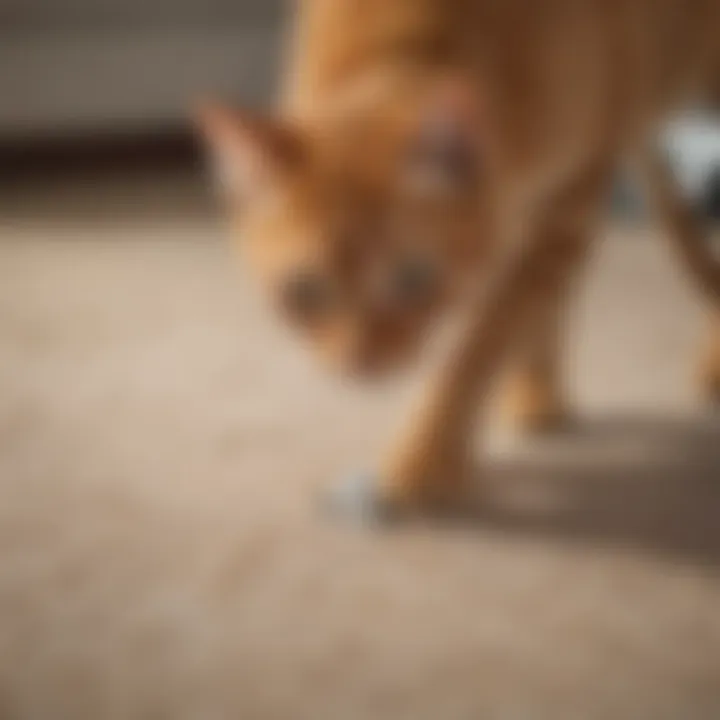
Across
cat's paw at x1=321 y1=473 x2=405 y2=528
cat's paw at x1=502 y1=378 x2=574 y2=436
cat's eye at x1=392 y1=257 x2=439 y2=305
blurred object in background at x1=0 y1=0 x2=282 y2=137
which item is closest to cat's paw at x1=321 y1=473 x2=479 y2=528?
cat's paw at x1=321 y1=473 x2=405 y2=528

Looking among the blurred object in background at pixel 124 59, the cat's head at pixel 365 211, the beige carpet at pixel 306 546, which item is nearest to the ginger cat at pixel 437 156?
the cat's head at pixel 365 211

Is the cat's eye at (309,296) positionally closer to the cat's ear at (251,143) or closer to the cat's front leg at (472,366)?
the cat's ear at (251,143)

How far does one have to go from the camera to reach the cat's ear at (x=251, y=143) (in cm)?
105

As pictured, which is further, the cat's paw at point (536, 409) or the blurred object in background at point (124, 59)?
the blurred object in background at point (124, 59)

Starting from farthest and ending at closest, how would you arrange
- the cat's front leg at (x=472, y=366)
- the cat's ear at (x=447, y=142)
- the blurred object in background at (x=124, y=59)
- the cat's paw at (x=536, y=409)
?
the blurred object in background at (x=124, y=59) → the cat's paw at (x=536, y=409) → the cat's front leg at (x=472, y=366) → the cat's ear at (x=447, y=142)

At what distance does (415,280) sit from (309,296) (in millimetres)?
86

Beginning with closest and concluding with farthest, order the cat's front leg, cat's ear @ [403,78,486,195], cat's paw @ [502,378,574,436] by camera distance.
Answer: cat's ear @ [403,78,486,195] < the cat's front leg < cat's paw @ [502,378,574,436]

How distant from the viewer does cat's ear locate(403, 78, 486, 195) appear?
103 centimetres

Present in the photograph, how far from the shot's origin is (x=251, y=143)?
1049 millimetres

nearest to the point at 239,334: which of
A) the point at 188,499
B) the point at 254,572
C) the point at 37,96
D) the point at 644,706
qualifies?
the point at 188,499

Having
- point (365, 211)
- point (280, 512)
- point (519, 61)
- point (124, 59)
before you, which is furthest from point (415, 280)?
point (124, 59)

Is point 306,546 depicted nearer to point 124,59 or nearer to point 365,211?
point 365,211

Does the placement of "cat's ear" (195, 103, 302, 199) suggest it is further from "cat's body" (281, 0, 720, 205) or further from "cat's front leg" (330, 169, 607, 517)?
"cat's front leg" (330, 169, 607, 517)

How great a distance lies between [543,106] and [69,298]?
0.82 m
